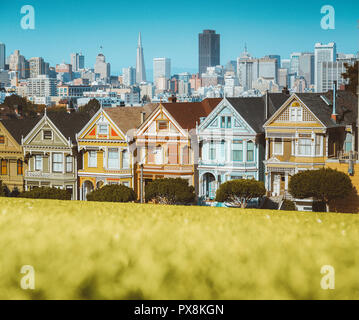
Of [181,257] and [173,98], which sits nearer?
[181,257]

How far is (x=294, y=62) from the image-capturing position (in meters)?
18.0

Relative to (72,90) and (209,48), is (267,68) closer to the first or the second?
(209,48)

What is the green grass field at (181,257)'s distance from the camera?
22.7 ft

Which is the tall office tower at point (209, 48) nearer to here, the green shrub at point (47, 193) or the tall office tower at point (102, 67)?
the tall office tower at point (102, 67)

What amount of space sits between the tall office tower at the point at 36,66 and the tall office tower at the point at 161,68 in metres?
3.38

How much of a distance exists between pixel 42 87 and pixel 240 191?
8877mm

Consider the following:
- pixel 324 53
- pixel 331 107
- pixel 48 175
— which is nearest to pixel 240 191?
pixel 331 107

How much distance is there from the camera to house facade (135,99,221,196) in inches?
747

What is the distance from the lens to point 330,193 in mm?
16125

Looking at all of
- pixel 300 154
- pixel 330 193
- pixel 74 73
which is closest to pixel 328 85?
pixel 300 154

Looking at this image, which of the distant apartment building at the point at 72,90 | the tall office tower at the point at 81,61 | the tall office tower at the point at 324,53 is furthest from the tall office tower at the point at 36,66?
the tall office tower at the point at 324,53

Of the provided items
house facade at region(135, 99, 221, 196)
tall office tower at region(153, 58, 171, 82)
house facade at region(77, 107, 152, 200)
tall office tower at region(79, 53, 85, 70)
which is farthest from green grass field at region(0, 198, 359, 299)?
tall office tower at region(79, 53, 85, 70)
